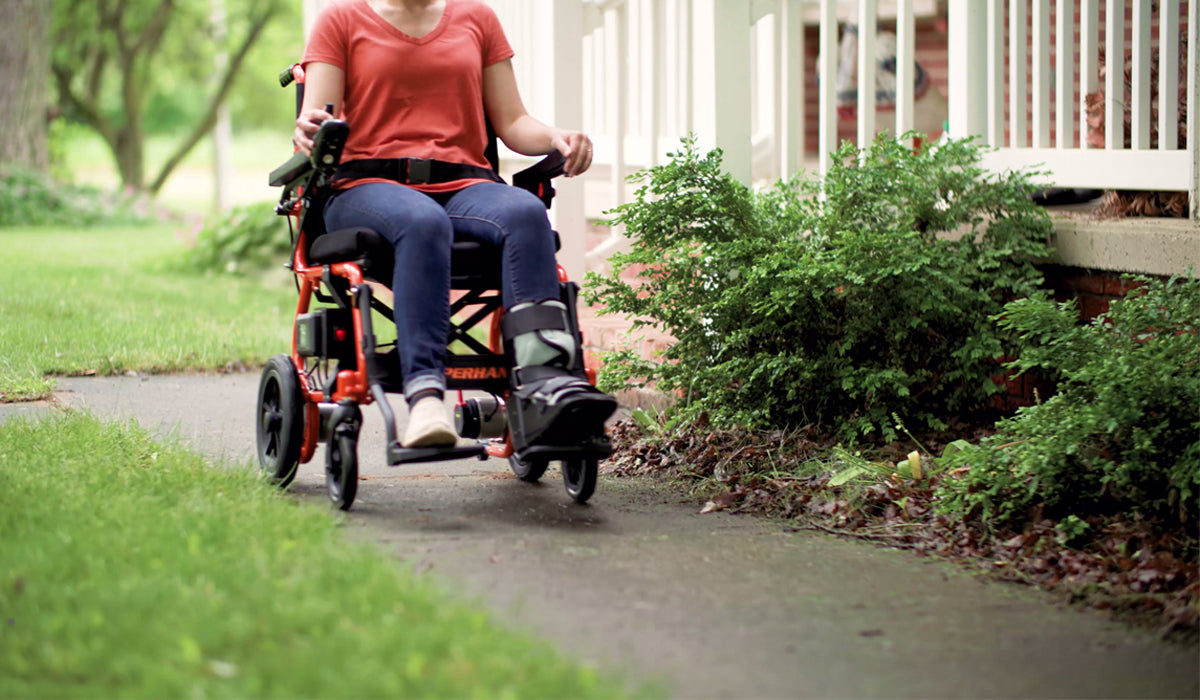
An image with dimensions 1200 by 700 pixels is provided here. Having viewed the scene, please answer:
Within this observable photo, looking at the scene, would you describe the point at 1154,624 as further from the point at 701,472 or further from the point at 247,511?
the point at 247,511

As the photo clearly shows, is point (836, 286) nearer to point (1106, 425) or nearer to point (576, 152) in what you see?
point (576, 152)

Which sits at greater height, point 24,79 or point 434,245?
point 24,79

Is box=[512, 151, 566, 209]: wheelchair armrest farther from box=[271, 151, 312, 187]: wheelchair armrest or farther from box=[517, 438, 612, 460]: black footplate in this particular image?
box=[517, 438, 612, 460]: black footplate

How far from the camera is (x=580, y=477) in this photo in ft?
12.0

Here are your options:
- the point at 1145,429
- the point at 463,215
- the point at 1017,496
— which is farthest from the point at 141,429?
the point at 1145,429

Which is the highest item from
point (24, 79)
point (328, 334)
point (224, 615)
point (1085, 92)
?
point (24, 79)

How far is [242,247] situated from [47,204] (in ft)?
19.9

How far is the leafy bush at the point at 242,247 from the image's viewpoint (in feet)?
32.9

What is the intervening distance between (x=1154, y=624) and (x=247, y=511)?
1959 millimetres

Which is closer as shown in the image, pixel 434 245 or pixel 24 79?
pixel 434 245

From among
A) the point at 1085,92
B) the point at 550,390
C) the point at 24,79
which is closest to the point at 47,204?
the point at 24,79

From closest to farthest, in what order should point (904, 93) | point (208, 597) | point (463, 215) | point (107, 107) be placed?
1. point (208, 597)
2. point (463, 215)
3. point (904, 93)
4. point (107, 107)

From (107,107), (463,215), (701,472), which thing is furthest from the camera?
(107,107)

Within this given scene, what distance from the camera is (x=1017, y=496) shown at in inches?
130
